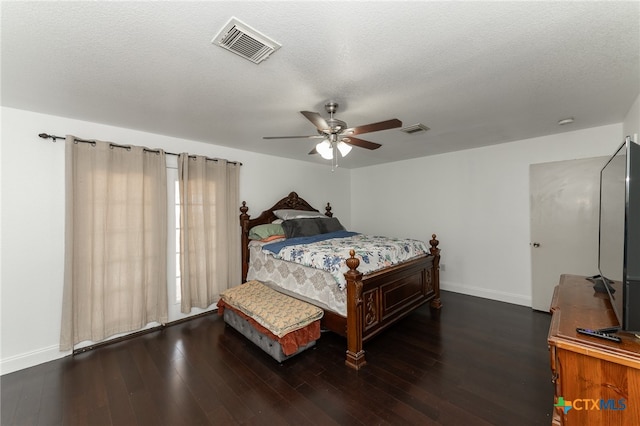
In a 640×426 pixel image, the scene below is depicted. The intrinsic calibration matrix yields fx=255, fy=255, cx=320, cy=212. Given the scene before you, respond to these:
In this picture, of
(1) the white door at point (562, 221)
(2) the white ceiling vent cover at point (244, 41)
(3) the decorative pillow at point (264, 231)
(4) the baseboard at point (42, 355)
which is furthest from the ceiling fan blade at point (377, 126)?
(4) the baseboard at point (42, 355)

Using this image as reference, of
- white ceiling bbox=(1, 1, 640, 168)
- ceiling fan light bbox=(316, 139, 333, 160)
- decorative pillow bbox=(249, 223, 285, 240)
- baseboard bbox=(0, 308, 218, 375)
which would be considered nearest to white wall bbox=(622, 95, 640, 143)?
white ceiling bbox=(1, 1, 640, 168)

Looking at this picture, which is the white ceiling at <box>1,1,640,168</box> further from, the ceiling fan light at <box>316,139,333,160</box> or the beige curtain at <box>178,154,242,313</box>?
the beige curtain at <box>178,154,242,313</box>

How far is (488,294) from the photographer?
4148 millimetres

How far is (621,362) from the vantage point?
1.12m

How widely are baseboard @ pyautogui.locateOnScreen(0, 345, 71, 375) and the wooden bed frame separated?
6.96ft

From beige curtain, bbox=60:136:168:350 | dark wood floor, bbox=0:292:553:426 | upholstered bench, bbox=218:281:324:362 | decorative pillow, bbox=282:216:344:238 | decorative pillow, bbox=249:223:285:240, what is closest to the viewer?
dark wood floor, bbox=0:292:553:426

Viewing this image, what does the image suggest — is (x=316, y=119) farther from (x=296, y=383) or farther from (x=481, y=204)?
(x=481, y=204)

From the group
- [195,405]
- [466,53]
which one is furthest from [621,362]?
[195,405]

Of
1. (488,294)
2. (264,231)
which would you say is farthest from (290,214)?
(488,294)

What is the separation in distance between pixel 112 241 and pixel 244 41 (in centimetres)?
271

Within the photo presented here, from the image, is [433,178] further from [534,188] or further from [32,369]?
[32,369]

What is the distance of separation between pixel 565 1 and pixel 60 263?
4.48 meters

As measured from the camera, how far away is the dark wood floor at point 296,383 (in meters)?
1.86

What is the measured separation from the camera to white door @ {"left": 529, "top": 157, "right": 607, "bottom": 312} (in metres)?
3.30
